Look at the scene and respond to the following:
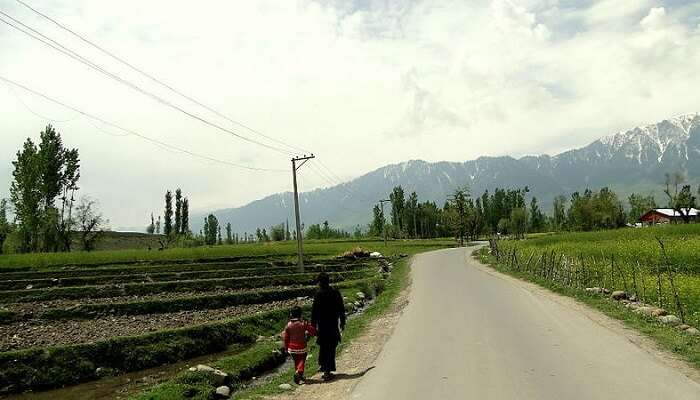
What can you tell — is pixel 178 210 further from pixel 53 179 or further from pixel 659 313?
pixel 659 313

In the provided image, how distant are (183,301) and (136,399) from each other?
1606 cm

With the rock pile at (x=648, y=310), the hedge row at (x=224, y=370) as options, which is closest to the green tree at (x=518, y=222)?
the rock pile at (x=648, y=310)

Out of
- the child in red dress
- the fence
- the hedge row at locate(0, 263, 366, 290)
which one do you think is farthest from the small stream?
the hedge row at locate(0, 263, 366, 290)

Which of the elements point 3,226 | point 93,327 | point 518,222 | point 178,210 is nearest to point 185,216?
point 178,210

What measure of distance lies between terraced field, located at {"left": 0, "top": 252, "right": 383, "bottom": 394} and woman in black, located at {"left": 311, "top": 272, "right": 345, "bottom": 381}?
8.37 m

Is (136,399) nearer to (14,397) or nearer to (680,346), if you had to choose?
(14,397)

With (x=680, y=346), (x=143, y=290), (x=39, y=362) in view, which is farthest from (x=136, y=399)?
(x=143, y=290)

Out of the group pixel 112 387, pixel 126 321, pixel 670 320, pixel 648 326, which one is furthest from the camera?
pixel 126 321

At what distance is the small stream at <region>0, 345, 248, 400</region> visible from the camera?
48.5ft

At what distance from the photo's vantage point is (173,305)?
27938mm

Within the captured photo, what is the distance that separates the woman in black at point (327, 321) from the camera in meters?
12.5

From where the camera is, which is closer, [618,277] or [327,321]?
[327,321]

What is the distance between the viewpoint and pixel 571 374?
1066 cm

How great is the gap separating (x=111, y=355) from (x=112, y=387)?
2.42m
